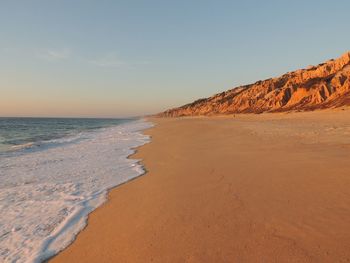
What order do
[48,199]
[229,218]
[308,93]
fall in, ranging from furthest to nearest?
[308,93]
[48,199]
[229,218]

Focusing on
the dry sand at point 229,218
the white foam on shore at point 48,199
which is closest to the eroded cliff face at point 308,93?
the dry sand at point 229,218

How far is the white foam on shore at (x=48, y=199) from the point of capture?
4.51 metres

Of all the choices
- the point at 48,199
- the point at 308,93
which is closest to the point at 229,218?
the point at 48,199

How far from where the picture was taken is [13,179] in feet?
29.5

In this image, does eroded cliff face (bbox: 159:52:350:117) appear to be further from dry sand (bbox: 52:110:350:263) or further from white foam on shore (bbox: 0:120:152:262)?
white foam on shore (bbox: 0:120:152:262)

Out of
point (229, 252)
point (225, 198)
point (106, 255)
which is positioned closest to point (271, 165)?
point (225, 198)

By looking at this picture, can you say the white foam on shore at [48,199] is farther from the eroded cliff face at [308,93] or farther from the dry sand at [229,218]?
the eroded cliff face at [308,93]

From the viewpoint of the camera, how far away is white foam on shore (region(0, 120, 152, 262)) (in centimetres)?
451

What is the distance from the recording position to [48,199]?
6805 mm

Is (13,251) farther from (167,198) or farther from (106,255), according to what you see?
(167,198)

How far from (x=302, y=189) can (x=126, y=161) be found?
24.6 ft

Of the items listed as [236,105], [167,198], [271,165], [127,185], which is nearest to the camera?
[167,198]

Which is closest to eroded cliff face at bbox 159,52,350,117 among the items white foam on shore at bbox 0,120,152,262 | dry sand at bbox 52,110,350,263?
dry sand at bbox 52,110,350,263

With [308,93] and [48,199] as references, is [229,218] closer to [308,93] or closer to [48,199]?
[48,199]
